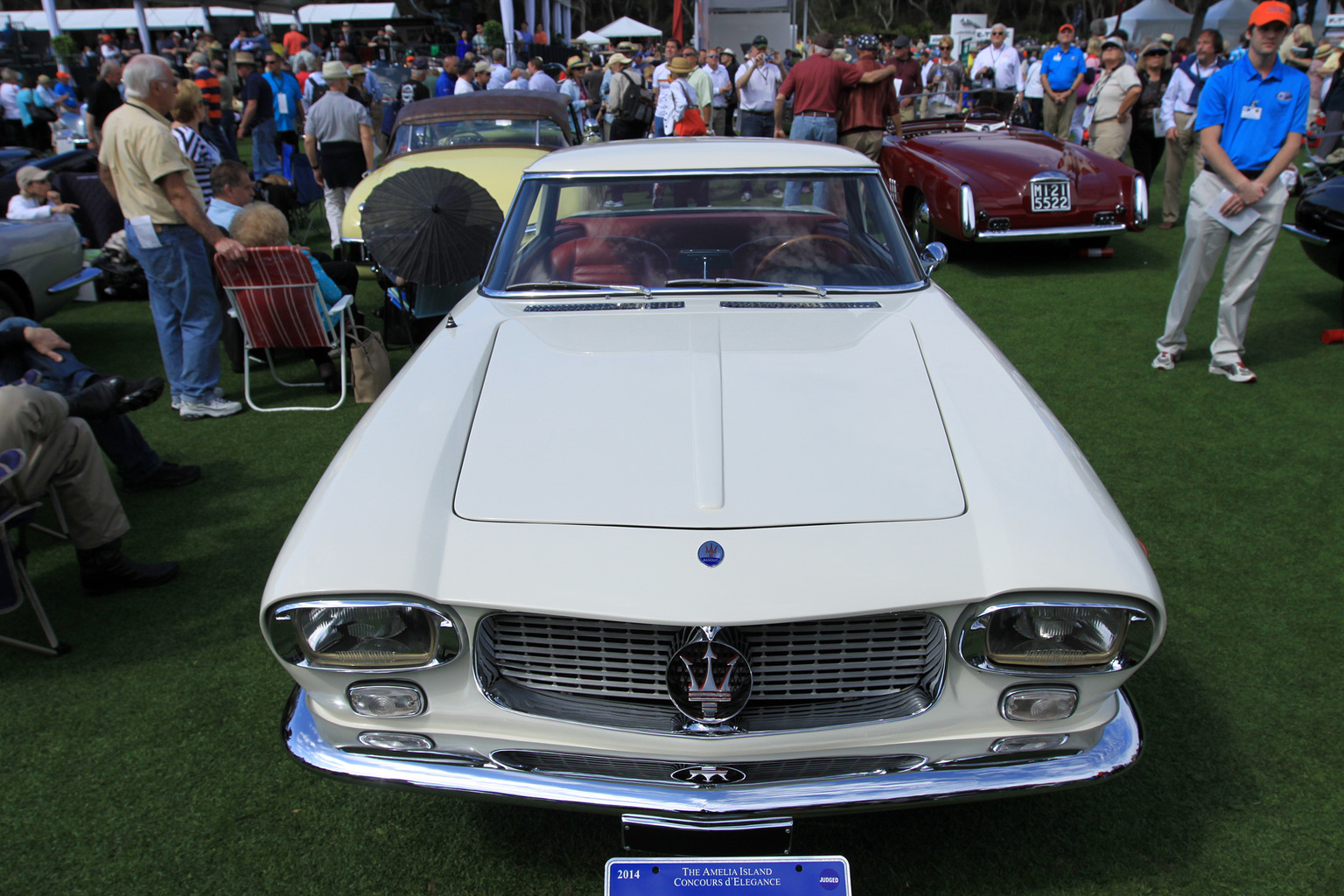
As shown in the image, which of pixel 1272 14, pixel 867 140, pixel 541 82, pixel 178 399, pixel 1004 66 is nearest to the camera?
pixel 1272 14

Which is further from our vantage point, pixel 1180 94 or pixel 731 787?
pixel 1180 94

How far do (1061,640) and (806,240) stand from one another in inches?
72.0

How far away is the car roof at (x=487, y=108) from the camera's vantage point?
27.4 feet

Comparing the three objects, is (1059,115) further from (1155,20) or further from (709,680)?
(1155,20)

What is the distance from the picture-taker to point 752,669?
6.32 feet

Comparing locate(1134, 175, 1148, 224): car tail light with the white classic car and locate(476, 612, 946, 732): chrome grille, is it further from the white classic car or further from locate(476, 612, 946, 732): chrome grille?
locate(476, 612, 946, 732): chrome grille

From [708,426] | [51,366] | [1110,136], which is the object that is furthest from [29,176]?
[1110,136]

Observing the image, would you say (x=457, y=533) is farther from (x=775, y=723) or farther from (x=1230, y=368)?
(x=1230, y=368)

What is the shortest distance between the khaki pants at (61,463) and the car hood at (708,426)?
171cm

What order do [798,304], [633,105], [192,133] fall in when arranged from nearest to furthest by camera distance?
[798,304] → [192,133] → [633,105]

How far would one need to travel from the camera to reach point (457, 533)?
78.0 inches

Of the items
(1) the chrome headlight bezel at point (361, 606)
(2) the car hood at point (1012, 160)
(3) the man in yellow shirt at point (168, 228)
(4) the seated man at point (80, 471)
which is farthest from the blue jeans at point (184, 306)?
(2) the car hood at point (1012, 160)

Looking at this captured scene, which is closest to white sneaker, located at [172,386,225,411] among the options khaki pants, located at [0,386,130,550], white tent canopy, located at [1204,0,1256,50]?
khaki pants, located at [0,386,130,550]

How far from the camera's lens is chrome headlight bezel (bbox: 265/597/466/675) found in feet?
6.16
